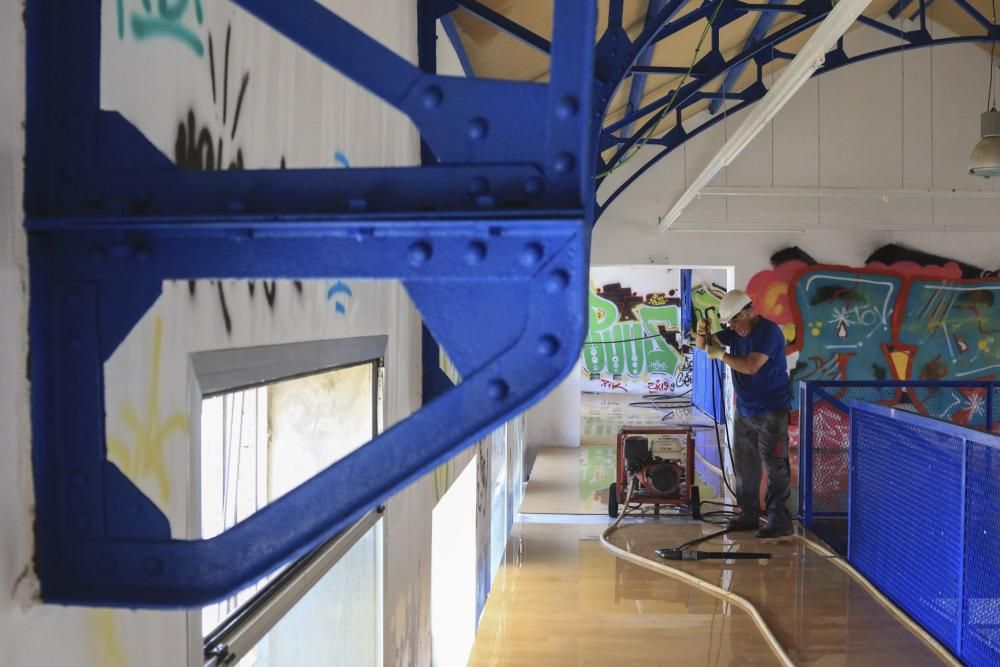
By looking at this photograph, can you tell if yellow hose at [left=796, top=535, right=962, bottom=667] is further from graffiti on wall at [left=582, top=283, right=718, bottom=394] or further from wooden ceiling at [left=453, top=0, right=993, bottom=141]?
graffiti on wall at [left=582, top=283, right=718, bottom=394]

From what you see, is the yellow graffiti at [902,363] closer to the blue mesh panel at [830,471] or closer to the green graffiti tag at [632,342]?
the blue mesh panel at [830,471]

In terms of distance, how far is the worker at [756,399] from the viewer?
7.49 meters

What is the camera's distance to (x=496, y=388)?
1.25m

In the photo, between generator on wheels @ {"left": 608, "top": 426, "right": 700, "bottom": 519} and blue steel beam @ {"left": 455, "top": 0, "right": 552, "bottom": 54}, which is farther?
generator on wheels @ {"left": 608, "top": 426, "right": 700, "bottom": 519}

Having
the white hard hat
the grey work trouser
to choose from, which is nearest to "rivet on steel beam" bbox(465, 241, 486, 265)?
the white hard hat

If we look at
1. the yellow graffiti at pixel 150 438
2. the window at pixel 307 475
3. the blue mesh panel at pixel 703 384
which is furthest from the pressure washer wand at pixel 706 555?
the blue mesh panel at pixel 703 384

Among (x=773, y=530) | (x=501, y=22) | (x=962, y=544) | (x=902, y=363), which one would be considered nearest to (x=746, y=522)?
(x=773, y=530)

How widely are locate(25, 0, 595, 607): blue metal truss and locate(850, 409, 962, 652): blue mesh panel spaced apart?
15.3ft

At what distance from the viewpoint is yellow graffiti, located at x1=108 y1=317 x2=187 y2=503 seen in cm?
150

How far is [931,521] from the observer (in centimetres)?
543

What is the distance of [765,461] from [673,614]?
2365 mm

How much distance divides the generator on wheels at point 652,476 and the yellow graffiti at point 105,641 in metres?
6.81

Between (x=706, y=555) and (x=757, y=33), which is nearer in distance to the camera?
(x=706, y=555)

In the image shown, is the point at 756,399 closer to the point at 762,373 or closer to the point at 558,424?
the point at 762,373
